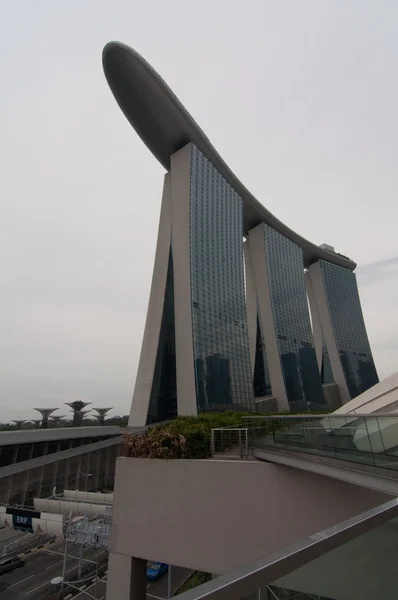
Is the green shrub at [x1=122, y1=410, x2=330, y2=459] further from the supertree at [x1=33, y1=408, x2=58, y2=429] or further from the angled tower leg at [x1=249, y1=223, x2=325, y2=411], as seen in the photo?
the angled tower leg at [x1=249, y1=223, x2=325, y2=411]

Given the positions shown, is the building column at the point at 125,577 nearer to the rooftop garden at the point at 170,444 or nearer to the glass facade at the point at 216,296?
the rooftop garden at the point at 170,444

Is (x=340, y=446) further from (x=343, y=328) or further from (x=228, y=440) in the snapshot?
(x=343, y=328)

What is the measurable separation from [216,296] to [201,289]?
9.23 feet

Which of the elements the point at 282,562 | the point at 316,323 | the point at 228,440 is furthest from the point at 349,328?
the point at 282,562

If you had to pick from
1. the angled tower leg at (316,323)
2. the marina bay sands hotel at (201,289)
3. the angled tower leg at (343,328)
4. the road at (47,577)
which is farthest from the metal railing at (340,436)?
the angled tower leg at (316,323)

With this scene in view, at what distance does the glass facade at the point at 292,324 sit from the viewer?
42.8 m

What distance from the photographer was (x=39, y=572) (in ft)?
61.7

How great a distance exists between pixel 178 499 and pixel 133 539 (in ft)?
6.09

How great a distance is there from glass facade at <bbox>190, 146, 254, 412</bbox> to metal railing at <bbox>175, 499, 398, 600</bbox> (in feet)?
79.0

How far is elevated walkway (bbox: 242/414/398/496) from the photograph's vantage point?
19.7 ft

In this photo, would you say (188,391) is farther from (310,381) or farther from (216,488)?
(310,381)

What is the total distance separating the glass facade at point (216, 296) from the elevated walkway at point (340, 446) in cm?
1718

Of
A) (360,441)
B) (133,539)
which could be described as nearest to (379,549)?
(360,441)

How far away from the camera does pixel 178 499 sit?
9.03m
